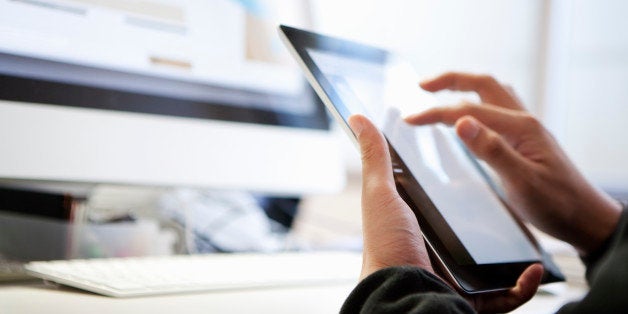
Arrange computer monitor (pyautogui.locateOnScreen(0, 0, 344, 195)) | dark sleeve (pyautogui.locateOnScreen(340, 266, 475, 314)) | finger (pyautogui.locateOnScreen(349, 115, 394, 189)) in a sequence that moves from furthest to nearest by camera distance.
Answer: computer monitor (pyautogui.locateOnScreen(0, 0, 344, 195)), finger (pyautogui.locateOnScreen(349, 115, 394, 189)), dark sleeve (pyautogui.locateOnScreen(340, 266, 475, 314))

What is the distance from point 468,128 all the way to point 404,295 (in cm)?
32

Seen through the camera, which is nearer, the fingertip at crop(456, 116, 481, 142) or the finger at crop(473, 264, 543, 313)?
the finger at crop(473, 264, 543, 313)

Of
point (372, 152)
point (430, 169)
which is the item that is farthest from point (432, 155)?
point (372, 152)

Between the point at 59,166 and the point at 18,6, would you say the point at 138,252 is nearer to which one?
the point at 59,166

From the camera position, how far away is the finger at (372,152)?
54cm

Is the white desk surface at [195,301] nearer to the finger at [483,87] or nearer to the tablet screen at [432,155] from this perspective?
the tablet screen at [432,155]

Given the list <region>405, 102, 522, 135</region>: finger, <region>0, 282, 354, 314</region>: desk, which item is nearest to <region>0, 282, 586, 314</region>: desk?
<region>0, 282, 354, 314</region>: desk

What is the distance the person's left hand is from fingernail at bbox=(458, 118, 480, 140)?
0.68 ft

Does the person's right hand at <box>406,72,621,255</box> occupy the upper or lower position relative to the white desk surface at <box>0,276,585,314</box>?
upper

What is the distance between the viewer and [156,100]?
78cm

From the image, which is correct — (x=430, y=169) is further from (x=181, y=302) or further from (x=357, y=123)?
(x=181, y=302)

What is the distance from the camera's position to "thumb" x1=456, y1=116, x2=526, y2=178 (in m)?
0.73

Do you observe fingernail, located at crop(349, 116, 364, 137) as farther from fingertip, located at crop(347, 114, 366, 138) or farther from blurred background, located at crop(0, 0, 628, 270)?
blurred background, located at crop(0, 0, 628, 270)

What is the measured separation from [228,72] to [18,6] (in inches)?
10.4
